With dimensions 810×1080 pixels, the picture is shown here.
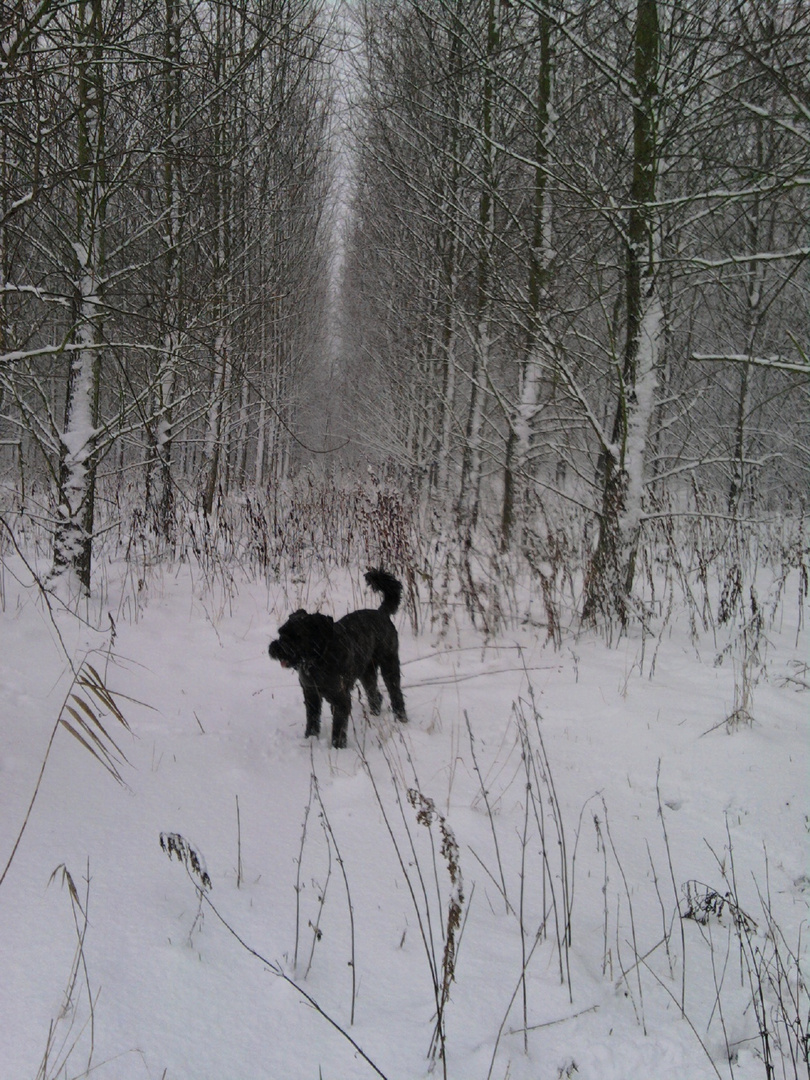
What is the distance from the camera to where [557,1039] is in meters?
1.42

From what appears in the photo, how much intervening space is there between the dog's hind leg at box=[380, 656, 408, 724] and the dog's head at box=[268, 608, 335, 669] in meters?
0.59

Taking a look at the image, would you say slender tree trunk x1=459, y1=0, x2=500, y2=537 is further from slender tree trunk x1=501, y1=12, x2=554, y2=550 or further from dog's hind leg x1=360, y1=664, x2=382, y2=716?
dog's hind leg x1=360, y1=664, x2=382, y2=716

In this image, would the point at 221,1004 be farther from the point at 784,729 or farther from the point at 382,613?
the point at 784,729

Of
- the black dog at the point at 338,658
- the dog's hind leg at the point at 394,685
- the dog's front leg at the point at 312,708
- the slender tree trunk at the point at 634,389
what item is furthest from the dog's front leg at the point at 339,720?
the slender tree trunk at the point at 634,389

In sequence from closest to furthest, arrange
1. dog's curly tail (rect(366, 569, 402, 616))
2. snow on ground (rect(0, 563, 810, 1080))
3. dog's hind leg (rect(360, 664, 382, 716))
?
snow on ground (rect(0, 563, 810, 1080)), dog's hind leg (rect(360, 664, 382, 716)), dog's curly tail (rect(366, 569, 402, 616))

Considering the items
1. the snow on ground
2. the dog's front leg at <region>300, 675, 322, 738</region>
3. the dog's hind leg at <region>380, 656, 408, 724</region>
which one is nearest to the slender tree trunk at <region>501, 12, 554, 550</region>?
the dog's hind leg at <region>380, 656, 408, 724</region>

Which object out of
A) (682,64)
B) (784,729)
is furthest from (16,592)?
(682,64)

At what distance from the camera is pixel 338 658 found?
3.00 m

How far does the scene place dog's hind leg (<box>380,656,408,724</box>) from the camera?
3432 millimetres

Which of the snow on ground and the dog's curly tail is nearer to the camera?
the snow on ground

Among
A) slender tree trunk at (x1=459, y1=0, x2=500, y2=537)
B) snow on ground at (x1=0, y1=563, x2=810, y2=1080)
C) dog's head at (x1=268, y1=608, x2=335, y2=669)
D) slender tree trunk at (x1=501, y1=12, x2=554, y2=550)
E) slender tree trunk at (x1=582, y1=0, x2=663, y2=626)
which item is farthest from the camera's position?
slender tree trunk at (x1=459, y1=0, x2=500, y2=537)

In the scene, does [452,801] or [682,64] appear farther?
[682,64]

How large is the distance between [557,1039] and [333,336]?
108 feet

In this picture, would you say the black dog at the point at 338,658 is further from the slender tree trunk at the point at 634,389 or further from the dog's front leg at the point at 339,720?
the slender tree trunk at the point at 634,389
